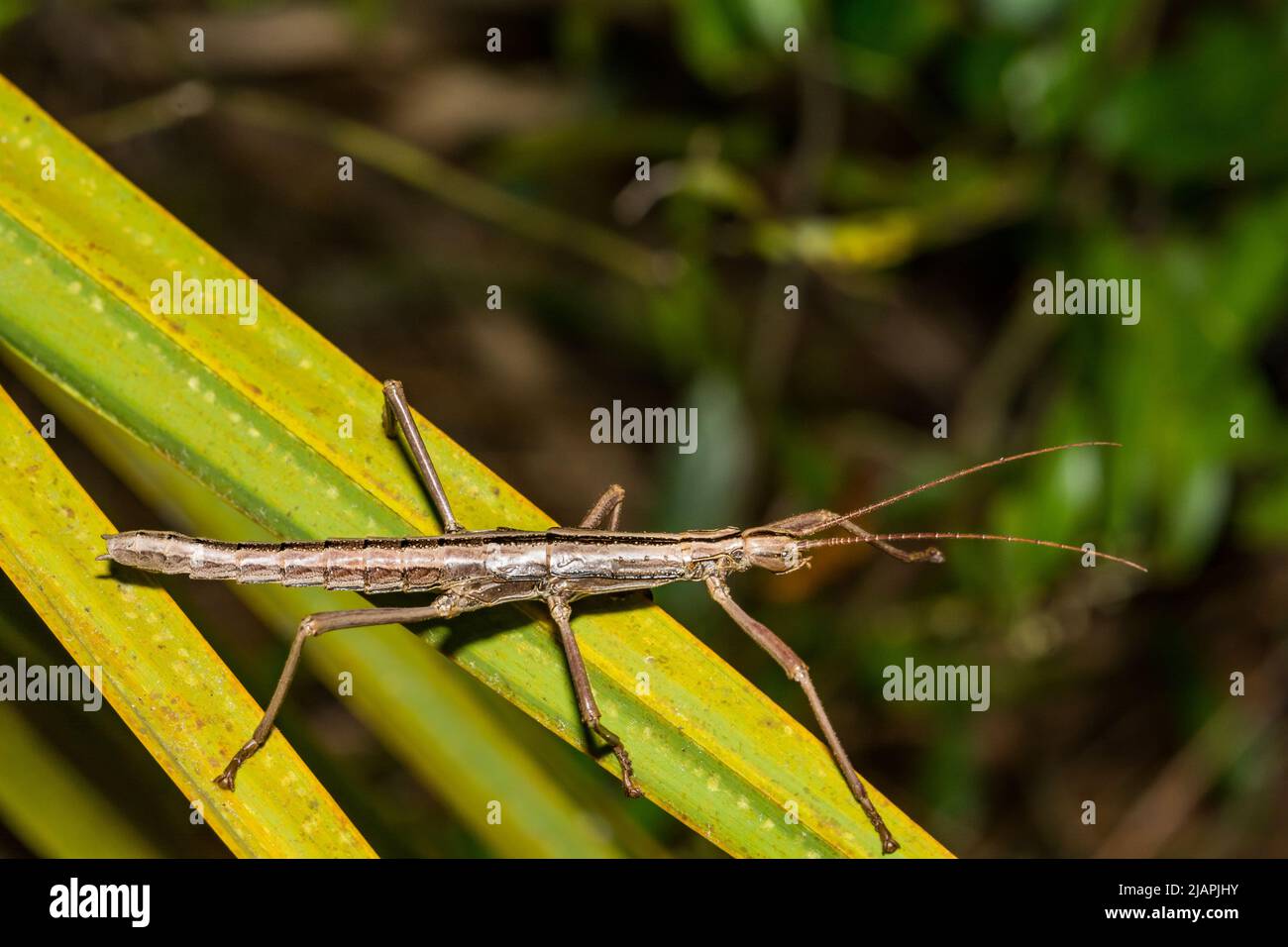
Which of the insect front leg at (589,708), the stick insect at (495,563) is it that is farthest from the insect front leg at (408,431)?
the insect front leg at (589,708)

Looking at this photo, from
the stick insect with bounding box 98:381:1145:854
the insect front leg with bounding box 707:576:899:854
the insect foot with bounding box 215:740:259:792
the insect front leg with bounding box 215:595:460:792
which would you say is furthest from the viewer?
the insect front leg with bounding box 215:595:460:792

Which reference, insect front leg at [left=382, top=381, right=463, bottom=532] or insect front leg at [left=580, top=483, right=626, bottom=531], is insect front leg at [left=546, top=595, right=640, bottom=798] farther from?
insect front leg at [left=580, top=483, right=626, bottom=531]

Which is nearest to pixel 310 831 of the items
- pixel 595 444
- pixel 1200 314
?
pixel 1200 314

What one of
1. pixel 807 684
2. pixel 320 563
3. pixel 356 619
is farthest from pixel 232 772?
pixel 807 684

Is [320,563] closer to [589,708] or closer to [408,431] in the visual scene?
[408,431]

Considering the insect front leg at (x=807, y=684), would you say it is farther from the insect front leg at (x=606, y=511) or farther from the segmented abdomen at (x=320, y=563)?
the segmented abdomen at (x=320, y=563)

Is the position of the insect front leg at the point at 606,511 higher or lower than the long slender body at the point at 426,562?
higher

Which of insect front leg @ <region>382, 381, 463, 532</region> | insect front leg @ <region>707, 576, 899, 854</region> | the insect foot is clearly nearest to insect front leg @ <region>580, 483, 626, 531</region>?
insect front leg @ <region>707, 576, 899, 854</region>
